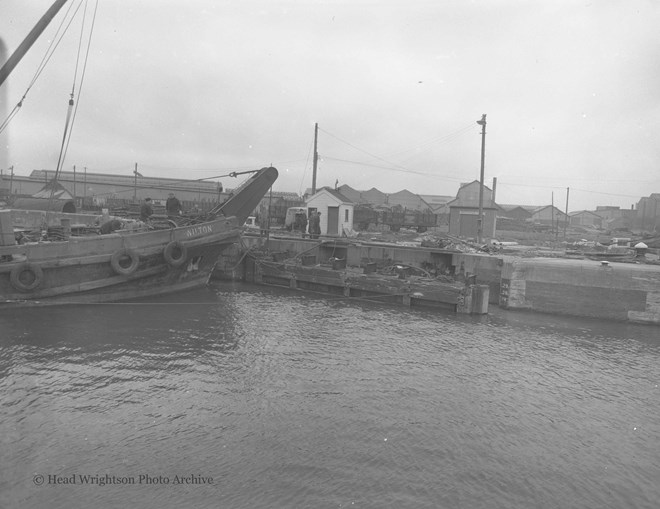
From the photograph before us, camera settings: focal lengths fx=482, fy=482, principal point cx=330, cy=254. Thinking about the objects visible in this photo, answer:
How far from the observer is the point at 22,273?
12305 millimetres

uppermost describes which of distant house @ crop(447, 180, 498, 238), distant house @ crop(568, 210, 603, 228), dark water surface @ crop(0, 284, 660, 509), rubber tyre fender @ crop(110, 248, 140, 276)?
distant house @ crop(568, 210, 603, 228)

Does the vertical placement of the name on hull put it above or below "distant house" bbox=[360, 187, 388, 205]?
below

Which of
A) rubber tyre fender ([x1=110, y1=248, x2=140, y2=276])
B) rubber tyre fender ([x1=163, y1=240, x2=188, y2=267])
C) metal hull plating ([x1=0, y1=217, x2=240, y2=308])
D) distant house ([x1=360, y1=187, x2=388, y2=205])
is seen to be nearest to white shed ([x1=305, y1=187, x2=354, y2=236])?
metal hull plating ([x1=0, y1=217, x2=240, y2=308])

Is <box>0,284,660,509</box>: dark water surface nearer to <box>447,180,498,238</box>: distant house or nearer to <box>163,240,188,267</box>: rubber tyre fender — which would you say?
<box>163,240,188,267</box>: rubber tyre fender

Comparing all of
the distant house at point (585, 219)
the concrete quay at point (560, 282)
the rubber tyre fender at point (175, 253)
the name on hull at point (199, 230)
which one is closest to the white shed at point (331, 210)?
the concrete quay at point (560, 282)

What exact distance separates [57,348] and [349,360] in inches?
227

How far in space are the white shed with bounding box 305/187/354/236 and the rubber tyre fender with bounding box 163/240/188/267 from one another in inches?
462

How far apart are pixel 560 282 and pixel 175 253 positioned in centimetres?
1184

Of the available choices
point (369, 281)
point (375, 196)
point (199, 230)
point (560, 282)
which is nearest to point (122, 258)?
point (199, 230)

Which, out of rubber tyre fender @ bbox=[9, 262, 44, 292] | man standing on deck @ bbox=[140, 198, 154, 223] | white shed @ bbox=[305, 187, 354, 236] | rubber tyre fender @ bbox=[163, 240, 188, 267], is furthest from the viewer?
white shed @ bbox=[305, 187, 354, 236]

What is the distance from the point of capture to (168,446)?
5895mm

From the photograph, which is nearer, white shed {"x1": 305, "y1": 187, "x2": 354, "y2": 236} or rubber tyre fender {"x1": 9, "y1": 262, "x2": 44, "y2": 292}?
rubber tyre fender {"x1": 9, "y1": 262, "x2": 44, "y2": 292}

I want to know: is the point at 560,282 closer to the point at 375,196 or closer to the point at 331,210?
the point at 331,210

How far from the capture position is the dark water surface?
17.2 ft
